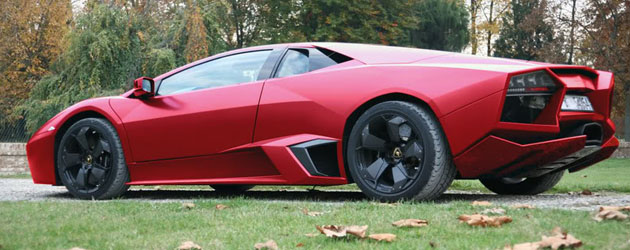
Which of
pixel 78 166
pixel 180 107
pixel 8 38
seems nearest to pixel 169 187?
pixel 78 166

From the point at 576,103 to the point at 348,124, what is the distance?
1.53 m

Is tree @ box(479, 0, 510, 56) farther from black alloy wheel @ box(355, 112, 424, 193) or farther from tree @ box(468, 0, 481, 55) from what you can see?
black alloy wheel @ box(355, 112, 424, 193)

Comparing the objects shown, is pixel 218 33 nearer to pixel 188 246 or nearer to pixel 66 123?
pixel 66 123

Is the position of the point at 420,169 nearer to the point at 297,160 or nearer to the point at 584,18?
the point at 297,160

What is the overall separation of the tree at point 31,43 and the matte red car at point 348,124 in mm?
25847

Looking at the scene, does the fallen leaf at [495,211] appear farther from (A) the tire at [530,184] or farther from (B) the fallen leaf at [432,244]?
(A) the tire at [530,184]

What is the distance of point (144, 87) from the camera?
6.00 m

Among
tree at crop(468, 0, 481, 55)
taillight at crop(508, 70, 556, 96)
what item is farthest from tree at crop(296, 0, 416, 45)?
taillight at crop(508, 70, 556, 96)

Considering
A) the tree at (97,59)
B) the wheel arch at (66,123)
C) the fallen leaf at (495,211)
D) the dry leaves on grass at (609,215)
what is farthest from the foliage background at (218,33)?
the dry leaves on grass at (609,215)

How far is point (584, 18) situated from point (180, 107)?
996 inches

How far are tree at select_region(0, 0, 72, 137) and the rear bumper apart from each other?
92.6 ft

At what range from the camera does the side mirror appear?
19.7ft

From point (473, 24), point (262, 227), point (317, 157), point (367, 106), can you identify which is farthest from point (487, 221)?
point (473, 24)

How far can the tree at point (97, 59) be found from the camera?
780 inches
